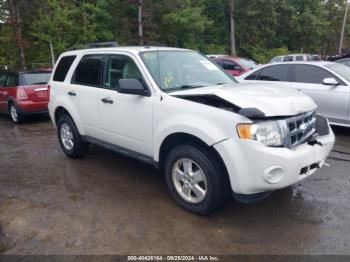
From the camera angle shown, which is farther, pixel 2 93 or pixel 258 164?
pixel 2 93

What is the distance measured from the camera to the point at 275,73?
7.73 meters

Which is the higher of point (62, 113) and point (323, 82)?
point (323, 82)

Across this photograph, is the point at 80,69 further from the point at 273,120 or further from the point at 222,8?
the point at 222,8

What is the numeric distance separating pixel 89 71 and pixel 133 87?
1511 millimetres

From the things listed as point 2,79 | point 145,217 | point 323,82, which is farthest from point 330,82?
point 2,79

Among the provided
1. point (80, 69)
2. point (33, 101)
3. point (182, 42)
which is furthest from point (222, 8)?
point (80, 69)

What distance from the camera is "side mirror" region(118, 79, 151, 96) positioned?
400 cm

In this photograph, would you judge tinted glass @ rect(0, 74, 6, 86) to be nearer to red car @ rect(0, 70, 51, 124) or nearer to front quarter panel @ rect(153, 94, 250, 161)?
red car @ rect(0, 70, 51, 124)

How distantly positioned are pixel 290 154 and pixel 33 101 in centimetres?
787

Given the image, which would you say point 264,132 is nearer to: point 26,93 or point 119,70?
point 119,70

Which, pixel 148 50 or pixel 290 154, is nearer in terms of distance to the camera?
pixel 290 154

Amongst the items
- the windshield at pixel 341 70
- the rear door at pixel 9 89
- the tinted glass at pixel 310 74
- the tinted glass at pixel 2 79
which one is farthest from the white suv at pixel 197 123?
the tinted glass at pixel 2 79

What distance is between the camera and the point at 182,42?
102 ft

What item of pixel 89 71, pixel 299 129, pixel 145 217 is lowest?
pixel 145 217
